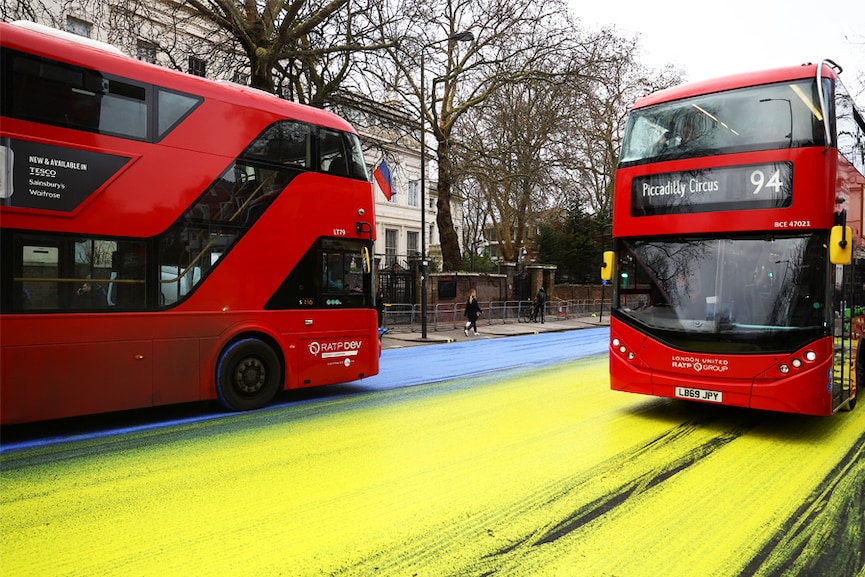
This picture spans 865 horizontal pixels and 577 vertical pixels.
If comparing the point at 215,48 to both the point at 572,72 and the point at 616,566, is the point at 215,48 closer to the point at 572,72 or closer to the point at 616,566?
the point at 572,72

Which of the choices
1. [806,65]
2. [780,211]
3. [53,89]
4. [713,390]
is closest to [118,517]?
[53,89]

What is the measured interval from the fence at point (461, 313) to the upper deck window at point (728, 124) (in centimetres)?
1616

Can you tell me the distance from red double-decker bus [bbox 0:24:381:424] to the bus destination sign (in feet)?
14.5

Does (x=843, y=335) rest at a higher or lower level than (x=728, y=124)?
lower

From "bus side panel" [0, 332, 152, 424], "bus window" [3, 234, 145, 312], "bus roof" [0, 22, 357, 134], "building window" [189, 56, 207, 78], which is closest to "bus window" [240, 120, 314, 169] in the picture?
"bus roof" [0, 22, 357, 134]

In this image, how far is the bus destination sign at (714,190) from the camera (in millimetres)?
6520

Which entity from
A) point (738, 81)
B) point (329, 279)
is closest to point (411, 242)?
point (329, 279)

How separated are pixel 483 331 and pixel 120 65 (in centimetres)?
1868

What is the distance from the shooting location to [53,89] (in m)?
6.38

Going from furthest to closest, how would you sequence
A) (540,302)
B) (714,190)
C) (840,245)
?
1. (540,302)
2. (714,190)
3. (840,245)

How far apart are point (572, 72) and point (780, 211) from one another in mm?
16394

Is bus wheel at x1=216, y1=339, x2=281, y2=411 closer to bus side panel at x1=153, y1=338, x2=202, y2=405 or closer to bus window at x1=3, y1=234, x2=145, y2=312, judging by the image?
bus side panel at x1=153, y1=338, x2=202, y2=405

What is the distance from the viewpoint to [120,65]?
274 inches

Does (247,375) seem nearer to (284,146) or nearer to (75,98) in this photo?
(284,146)
